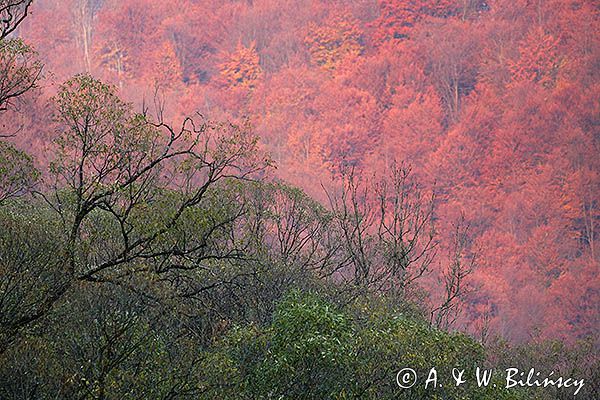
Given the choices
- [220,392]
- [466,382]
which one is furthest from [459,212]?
[220,392]

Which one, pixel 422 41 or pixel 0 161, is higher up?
pixel 422 41

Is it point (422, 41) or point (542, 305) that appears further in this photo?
point (422, 41)

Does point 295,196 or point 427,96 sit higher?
point 427,96

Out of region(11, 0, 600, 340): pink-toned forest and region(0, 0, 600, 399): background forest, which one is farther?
region(11, 0, 600, 340): pink-toned forest

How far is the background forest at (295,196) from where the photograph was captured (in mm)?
11500

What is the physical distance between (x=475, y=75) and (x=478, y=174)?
41.6ft

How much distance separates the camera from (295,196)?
24.5 metres

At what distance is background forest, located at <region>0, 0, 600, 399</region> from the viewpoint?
11.5m

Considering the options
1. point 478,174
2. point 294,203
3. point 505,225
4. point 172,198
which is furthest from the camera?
point 478,174

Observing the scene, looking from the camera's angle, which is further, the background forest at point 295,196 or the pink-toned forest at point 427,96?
the pink-toned forest at point 427,96

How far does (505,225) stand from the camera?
56.7 meters

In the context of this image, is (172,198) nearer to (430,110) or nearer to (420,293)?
(420,293)

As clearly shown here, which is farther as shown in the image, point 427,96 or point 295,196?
point 427,96

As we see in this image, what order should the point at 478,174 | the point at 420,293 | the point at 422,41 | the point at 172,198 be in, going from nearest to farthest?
1. the point at 172,198
2. the point at 420,293
3. the point at 478,174
4. the point at 422,41
